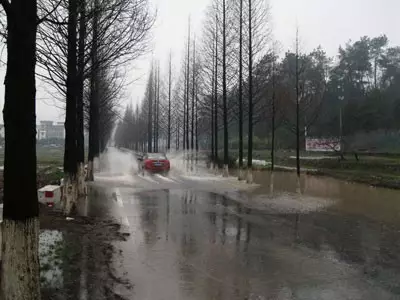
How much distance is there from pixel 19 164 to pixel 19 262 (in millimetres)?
989

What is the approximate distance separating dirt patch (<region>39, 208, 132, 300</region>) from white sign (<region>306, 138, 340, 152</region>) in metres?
31.8

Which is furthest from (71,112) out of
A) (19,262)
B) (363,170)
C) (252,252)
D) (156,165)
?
(363,170)

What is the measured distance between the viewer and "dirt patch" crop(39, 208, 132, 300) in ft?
19.5

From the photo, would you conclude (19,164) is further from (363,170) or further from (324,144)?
(324,144)

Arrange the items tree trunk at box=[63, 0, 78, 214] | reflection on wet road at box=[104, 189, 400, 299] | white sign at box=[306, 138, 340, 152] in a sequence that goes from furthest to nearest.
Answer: white sign at box=[306, 138, 340, 152], tree trunk at box=[63, 0, 78, 214], reflection on wet road at box=[104, 189, 400, 299]

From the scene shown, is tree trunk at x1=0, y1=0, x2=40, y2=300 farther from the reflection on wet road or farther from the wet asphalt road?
the reflection on wet road

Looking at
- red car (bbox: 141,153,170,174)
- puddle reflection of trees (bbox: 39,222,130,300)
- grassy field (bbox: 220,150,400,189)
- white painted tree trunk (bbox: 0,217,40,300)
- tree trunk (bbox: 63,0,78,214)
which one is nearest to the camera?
white painted tree trunk (bbox: 0,217,40,300)

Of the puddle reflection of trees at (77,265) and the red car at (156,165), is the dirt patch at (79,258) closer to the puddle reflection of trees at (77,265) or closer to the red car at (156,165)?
→ the puddle reflection of trees at (77,265)

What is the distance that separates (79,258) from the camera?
7484mm

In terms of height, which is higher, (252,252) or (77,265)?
(77,265)

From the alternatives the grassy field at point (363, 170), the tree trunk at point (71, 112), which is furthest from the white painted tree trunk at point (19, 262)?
the grassy field at point (363, 170)

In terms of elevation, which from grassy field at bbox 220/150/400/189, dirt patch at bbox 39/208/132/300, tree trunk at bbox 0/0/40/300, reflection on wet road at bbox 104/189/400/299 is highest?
tree trunk at bbox 0/0/40/300

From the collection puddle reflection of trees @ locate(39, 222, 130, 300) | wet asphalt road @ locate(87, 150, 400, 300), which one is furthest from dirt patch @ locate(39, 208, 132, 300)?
wet asphalt road @ locate(87, 150, 400, 300)

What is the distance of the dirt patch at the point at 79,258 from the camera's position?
19.5ft
